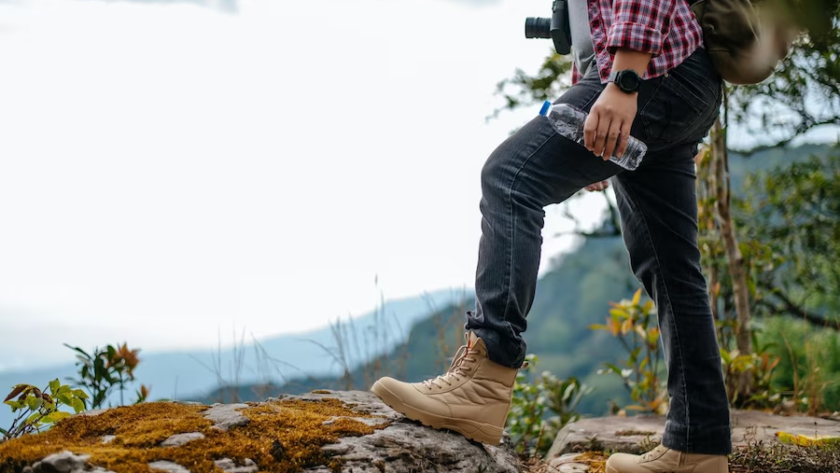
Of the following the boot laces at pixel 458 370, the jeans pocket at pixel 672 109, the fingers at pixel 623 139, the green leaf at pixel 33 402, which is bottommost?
the green leaf at pixel 33 402

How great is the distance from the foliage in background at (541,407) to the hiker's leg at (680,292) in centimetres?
145

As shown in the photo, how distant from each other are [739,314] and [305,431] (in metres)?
2.93

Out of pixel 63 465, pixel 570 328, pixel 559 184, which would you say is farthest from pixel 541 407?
pixel 570 328

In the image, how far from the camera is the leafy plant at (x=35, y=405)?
1827mm

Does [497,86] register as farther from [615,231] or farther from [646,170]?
[646,170]

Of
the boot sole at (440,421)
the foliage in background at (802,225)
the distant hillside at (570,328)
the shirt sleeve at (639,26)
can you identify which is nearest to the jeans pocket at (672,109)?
the shirt sleeve at (639,26)

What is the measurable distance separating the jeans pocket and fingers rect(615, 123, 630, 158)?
0.07 metres

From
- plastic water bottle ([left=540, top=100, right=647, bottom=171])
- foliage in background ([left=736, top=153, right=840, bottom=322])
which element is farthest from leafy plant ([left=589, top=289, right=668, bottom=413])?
foliage in background ([left=736, top=153, right=840, bottom=322])

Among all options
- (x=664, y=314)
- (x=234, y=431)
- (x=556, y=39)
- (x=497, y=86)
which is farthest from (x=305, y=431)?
(x=497, y=86)

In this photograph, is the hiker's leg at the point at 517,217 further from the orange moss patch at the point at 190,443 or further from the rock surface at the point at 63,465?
the rock surface at the point at 63,465

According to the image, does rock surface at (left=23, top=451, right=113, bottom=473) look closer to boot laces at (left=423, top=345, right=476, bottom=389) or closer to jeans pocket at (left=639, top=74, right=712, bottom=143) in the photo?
boot laces at (left=423, top=345, right=476, bottom=389)

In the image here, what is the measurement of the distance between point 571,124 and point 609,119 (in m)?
0.11

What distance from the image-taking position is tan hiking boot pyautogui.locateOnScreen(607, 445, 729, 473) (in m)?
1.85

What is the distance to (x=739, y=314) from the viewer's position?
3.71 m
